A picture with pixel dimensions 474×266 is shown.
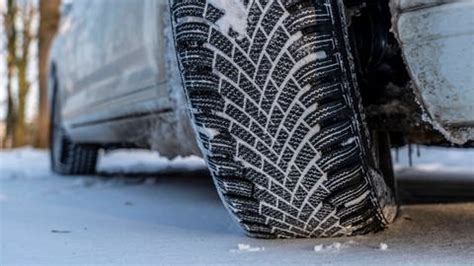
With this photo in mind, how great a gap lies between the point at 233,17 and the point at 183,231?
72 centimetres

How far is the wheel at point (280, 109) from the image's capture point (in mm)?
1401

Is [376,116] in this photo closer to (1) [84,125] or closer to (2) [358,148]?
(2) [358,148]

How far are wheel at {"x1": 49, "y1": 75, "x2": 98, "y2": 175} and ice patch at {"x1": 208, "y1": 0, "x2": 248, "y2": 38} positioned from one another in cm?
294

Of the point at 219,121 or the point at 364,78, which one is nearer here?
the point at 219,121

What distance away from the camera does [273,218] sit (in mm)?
1562

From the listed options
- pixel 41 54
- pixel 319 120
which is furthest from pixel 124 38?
pixel 41 54

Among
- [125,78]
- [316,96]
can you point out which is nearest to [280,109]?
[316,96]

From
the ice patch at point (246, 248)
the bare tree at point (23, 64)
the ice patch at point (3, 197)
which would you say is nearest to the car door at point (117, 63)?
the ice patch at point (3, 197)

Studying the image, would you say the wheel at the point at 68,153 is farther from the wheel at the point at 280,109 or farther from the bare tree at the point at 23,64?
the bare tree at the point at 23,64

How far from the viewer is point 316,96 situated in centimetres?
140

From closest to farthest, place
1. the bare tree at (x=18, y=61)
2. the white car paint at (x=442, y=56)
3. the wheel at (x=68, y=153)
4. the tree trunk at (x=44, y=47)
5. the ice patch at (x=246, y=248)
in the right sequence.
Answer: the white car paint at (x=442, y=56) → the ice patch at (x=246, y=248) → the wheel at (x=68, y=153) → the tree trunk at (x=44, y=47) → the bare tree at (x=18, y=61)

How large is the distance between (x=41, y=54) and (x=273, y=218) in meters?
9.30

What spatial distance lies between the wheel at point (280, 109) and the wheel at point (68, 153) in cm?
286

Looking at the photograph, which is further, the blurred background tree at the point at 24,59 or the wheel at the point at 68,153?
the blurred background tree at the point at 24,59
